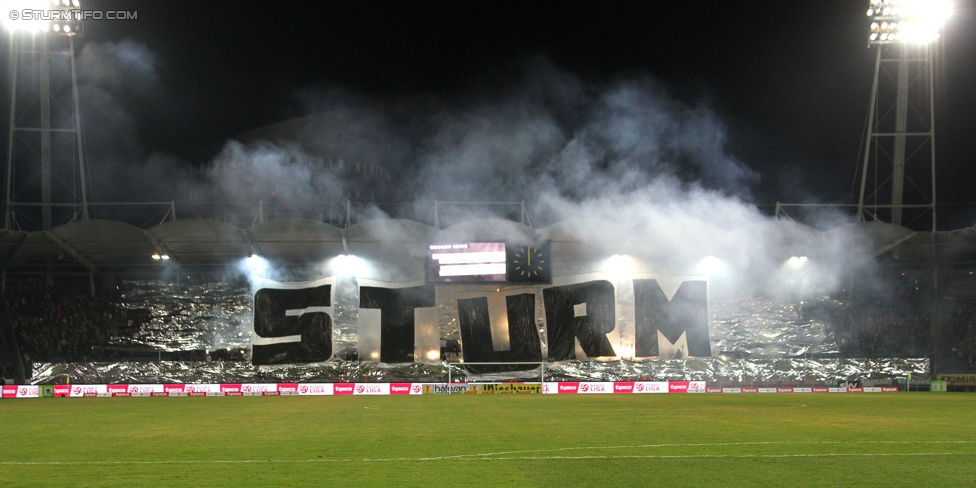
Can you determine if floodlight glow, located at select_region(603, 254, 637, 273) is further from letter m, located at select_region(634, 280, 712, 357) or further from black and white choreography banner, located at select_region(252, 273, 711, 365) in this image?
letter m, located at select_region(634, 280, 712, 357)

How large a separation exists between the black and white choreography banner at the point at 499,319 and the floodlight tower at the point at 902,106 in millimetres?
7908

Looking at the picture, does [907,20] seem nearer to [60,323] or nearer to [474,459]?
[474,459]

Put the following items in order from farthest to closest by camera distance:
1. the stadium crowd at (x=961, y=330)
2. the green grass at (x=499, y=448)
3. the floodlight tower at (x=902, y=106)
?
the stadium crowd at (x=961, y=330) < the floodlight tower at (x=902, y=106) < the green grass at (x=499, y=448)

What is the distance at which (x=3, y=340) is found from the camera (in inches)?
1240

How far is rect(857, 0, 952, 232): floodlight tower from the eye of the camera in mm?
28391

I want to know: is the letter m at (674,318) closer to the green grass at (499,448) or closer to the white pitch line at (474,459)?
the green grass at (499,448)

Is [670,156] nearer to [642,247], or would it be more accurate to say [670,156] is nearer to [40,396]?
[642,247]

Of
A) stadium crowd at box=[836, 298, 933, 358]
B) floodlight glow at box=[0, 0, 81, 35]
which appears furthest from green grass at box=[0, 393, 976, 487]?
stadium crowd at box=[836, 298, 933, 358]

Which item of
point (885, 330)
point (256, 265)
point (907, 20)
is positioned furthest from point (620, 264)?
point (256, 265)

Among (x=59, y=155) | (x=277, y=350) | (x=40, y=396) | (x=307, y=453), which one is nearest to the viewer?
(x=307, y=453)

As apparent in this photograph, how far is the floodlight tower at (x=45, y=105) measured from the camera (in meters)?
27.2

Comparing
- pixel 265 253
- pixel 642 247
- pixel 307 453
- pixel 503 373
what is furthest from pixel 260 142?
pixel 307 453

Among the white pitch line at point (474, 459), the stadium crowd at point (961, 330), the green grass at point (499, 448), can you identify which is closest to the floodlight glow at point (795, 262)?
the stadium crowd at point (961, 330)

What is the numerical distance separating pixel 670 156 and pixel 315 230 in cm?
1353
